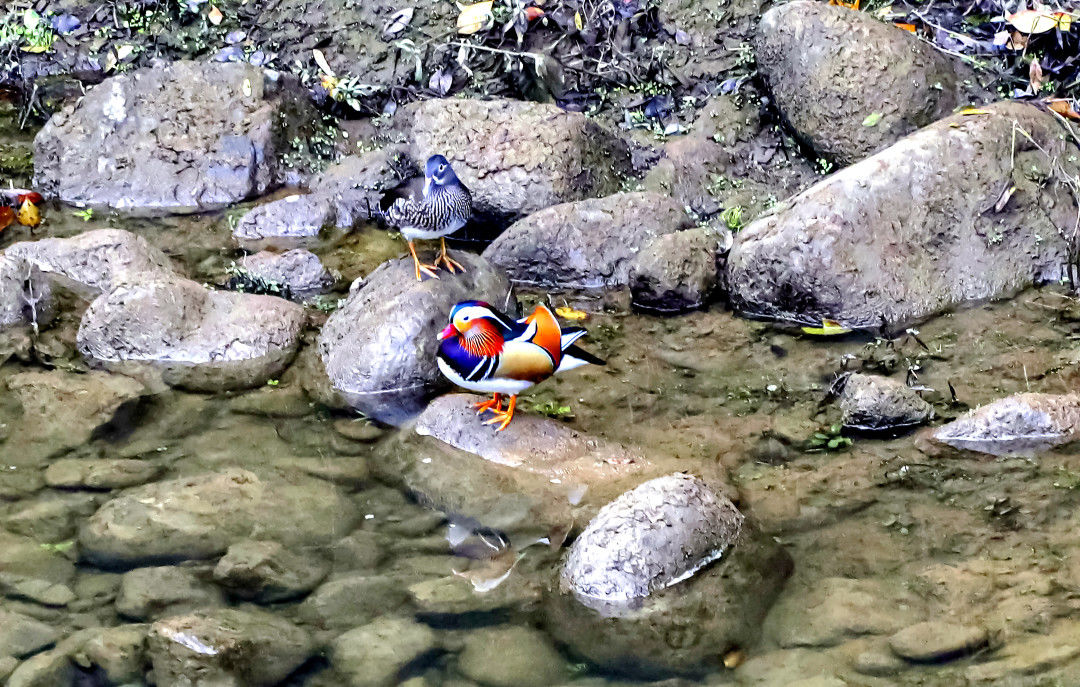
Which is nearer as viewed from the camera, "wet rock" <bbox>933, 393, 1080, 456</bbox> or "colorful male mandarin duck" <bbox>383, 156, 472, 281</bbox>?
"wet rock" <bbox>933, 393, 1080, 456</bbox>

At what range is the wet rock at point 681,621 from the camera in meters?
3.86

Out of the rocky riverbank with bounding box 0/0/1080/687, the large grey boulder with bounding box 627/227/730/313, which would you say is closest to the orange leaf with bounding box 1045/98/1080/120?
the rocky riverbank with bounding box 0/0/1080/687

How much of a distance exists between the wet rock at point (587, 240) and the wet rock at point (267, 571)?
9.15 feet

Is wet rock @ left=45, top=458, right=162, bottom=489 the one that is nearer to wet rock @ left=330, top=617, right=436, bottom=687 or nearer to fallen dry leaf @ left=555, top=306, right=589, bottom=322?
wet rock @ left=330, top=617, right=436, bottom=687

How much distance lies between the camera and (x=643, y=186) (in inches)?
297

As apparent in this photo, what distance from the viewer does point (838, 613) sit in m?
3.94

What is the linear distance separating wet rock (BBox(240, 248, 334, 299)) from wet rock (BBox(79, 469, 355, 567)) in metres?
2.06

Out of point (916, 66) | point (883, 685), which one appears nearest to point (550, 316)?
point (883, 685)

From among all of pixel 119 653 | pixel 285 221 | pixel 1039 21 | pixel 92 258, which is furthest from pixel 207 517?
pixel 1039 21

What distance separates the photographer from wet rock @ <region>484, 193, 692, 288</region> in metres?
6.79

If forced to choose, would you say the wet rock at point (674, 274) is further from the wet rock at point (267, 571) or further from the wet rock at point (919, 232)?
the wet rock at point (267, 571)

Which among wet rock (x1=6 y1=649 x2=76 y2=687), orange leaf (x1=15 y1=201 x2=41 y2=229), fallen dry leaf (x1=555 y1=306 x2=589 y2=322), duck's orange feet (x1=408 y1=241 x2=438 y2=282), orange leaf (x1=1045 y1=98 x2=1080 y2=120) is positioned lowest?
fallen dry leaf (x1=555 y1=306 x2=589 y2=322)

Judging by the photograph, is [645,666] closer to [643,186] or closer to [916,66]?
[643,186]

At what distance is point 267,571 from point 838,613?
2241 millimetres
